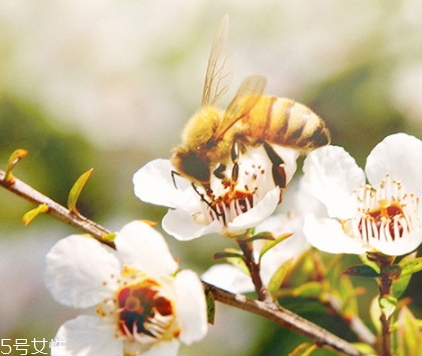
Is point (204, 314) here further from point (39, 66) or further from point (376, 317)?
point (39, 66)

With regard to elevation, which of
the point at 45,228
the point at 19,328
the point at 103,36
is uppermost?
the point at 103,36

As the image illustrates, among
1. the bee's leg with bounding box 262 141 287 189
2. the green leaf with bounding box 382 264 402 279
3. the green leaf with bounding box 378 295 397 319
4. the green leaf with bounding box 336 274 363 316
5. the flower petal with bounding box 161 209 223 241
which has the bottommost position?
the green leaf with bounding box 336 274 363 316

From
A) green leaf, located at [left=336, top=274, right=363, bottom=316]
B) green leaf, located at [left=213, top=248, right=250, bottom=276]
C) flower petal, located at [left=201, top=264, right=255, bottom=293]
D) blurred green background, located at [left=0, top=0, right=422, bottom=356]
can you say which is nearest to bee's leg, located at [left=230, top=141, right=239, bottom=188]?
green leaf, located at [left=213, top=248, right=250, bottom=276]

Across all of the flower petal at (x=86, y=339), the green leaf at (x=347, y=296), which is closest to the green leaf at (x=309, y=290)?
the green leaf at (x=347, y=296)

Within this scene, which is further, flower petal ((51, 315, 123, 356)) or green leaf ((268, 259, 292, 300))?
green leaf ((268, 259, 292, 300))

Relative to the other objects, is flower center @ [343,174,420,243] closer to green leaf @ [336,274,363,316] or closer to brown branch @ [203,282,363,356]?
brown branch @ [203,282,363,356]

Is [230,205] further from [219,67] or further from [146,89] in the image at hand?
[146,89]

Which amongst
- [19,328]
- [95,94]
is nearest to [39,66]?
[95,94]
